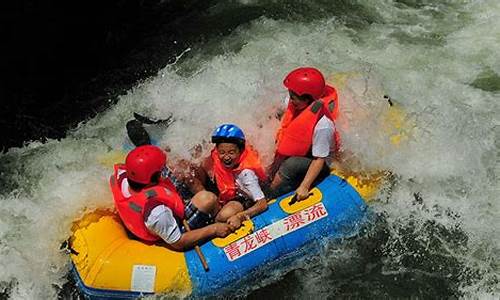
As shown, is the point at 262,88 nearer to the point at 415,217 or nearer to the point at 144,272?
the point at 415,217

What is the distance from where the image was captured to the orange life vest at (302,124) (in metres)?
5.77

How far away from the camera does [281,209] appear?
566 cm

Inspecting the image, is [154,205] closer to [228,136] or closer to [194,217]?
[194,217]

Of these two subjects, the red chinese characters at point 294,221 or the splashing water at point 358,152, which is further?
the splashing water at point 358,152

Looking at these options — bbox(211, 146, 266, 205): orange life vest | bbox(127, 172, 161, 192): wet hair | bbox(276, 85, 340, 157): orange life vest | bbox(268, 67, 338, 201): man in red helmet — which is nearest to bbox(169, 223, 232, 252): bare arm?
bbox(211, 146, 266, 205): orange life vest

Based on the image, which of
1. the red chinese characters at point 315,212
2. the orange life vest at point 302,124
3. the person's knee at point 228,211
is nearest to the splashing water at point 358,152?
the orange life vest at point 302,124

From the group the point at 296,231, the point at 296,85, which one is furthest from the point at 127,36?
the point at 296,231

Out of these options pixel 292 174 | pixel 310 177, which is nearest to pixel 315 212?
pixel 310 177

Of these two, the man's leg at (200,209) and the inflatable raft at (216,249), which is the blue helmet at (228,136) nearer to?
the man's leg at (200,209)

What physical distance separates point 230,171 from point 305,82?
39.5 inches

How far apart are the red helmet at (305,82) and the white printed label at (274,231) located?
3.21ft

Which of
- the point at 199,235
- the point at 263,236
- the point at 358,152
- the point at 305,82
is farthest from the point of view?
the point at 358,152

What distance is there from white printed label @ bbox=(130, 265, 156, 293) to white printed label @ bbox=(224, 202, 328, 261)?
2.05 ft

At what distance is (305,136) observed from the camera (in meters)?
5.83
